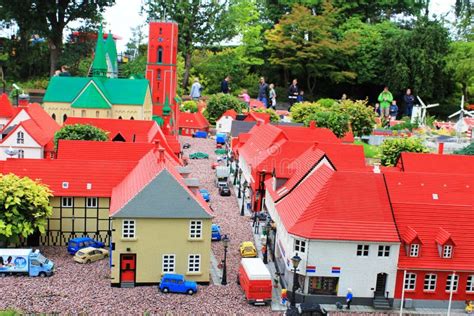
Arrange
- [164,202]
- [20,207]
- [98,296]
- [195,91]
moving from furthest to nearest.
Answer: [195,91] < [20,207] < [164,202] < [98,296]

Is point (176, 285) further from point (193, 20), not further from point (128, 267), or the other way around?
point (193, 20)

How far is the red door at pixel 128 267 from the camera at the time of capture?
31.5 m

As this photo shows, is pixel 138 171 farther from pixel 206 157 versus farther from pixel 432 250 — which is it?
pixel 206 157

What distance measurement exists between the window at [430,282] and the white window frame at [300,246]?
6542mm

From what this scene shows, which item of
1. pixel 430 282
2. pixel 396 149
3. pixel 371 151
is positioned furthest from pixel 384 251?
pixel 371 151

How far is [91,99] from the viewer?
2496 inches

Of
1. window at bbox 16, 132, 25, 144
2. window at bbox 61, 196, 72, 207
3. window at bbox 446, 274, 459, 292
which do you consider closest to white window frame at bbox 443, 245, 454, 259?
window at bbox 446, 274, 459, 292

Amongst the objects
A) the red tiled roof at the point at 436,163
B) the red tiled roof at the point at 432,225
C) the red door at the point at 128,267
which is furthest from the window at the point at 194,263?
the red tiled roof at the point at 436,163

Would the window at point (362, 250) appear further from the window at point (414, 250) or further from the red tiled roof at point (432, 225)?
the window at point (414, 250)

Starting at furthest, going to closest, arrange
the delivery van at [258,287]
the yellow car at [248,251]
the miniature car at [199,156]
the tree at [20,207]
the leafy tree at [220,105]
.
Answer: the leafy tree at [220,105] < the miniature car at [199,156] < the yellow car at [248,251] < the tree at [20,207] < the delivery van at [258,287]

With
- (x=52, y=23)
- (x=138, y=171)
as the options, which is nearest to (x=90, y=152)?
(x=138, y=171)

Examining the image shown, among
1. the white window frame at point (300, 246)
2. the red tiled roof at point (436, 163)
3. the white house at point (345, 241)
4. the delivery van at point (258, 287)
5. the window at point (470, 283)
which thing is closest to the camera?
the delivery van at point (258, 287)

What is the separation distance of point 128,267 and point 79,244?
5.43m

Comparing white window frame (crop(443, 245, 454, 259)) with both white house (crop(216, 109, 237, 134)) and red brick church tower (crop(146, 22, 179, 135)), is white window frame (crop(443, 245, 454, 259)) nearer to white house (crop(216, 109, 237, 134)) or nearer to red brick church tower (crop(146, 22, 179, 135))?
red brick church tower (crop(146, 22, 179, 135))
